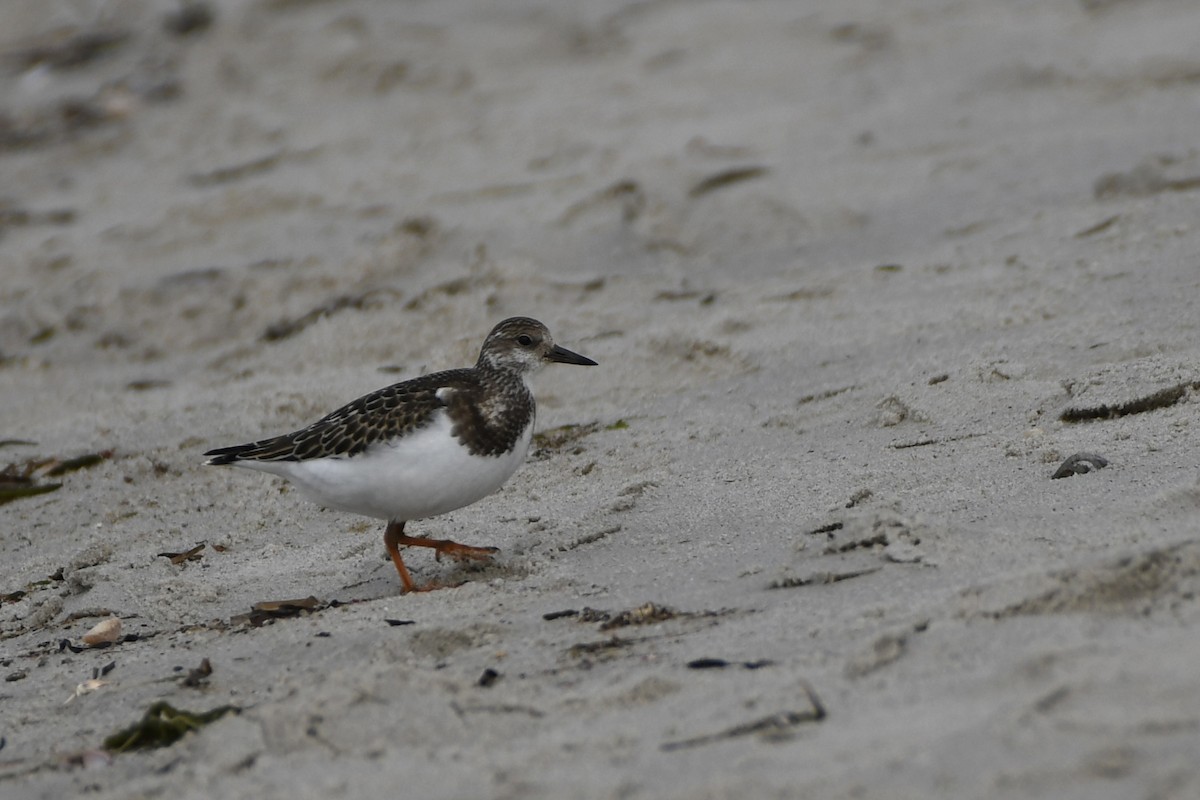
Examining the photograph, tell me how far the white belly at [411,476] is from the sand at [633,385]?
0.80 ft

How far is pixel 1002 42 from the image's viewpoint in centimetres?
816

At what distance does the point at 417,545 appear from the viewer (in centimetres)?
427

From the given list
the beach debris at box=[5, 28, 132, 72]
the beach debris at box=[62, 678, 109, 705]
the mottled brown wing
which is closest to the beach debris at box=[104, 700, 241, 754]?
the beach debris at box=[62, 678, 109, 705]

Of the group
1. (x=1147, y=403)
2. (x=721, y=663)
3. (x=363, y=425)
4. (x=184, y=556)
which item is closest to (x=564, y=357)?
(x=363, y=425)

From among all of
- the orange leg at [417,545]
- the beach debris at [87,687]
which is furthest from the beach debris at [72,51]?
the beach debris at [87,687]

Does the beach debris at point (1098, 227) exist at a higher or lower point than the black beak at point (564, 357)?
higher

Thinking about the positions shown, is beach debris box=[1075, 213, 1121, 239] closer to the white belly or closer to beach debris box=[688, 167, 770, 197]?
beach debris box=[688, 167, 770, 197]

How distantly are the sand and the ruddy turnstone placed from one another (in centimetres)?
25

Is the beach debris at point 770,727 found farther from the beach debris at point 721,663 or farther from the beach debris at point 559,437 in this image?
the beach debris at point 559,437

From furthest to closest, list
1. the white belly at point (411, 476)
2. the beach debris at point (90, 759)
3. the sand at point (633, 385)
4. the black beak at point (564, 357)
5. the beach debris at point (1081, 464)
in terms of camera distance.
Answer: the black beak at point (564, 357), the white belly at point (411, 476), the beach debris at point (1081, 464), the beach debris at point (90, 759), the sand at point (633, 385)

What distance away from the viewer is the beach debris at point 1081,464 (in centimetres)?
378

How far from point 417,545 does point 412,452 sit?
14.2 inches

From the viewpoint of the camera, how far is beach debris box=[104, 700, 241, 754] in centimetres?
299

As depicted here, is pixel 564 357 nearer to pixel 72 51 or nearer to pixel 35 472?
pixel 35 472
